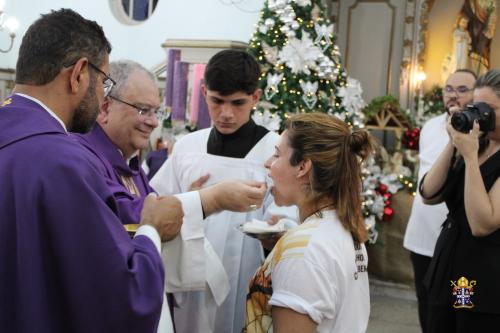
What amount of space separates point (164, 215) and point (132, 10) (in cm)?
692

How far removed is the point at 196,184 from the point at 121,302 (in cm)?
108

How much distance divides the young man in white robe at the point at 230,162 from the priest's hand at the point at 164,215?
593 millimetres

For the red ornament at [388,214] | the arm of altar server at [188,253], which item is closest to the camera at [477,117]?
the arm of altar server at [188,253]

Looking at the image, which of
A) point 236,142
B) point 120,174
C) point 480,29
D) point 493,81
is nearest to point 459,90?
point 493,81

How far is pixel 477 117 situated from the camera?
2227 mm

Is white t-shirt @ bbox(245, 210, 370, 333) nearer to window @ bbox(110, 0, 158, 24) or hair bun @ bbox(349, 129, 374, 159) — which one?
hair bun @ bbox(349, 129, 374, 159)

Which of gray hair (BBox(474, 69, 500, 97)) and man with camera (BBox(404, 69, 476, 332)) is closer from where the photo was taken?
gray hair (BBox(474, 69, 500, 97))

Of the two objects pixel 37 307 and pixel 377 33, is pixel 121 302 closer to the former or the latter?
pixel 37 307

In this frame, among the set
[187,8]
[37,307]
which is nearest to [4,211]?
[37,307]

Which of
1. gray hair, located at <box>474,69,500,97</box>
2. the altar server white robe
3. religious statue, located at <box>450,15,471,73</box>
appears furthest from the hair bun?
religious statue, located at <box>450,15,471,73</box>

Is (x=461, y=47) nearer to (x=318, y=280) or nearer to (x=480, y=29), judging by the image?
(x=480, y=29)

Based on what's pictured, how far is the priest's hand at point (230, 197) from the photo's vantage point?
173 centimetres

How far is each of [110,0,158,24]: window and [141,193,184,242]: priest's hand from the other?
21.7ft

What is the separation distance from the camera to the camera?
2.22 metres
